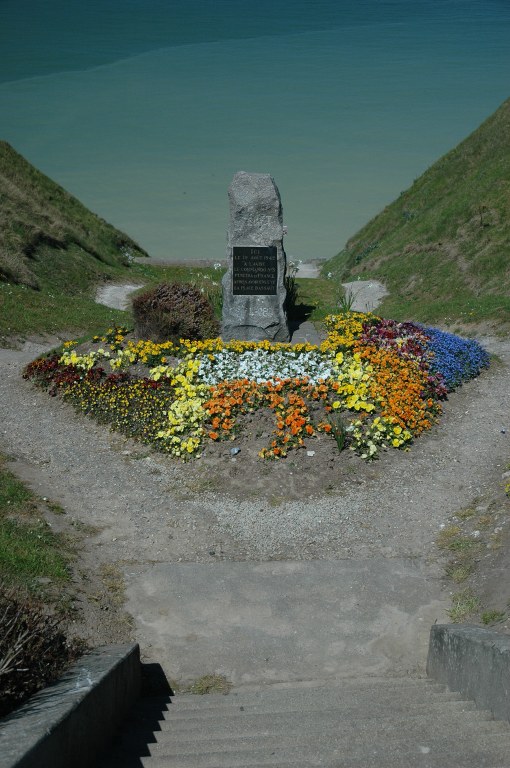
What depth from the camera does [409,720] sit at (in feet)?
19.6

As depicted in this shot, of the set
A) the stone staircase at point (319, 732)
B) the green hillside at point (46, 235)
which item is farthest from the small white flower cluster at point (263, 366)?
the green hillside at point (46, 235)

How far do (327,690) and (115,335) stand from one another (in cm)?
1057

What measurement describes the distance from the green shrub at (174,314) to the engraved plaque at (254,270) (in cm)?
89

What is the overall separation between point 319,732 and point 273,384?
8159 millimetres

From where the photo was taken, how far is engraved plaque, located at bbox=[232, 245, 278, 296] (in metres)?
16.9

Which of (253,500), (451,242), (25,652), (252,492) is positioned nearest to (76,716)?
(25,652)

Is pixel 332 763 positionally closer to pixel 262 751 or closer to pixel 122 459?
pixel 262 751

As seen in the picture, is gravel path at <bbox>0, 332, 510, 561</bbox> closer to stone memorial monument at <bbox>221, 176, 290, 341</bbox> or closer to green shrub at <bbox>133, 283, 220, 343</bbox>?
green shrub at <bbox>133, 283, 220, 343</bbox>

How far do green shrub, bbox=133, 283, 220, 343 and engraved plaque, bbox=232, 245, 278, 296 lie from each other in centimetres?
89

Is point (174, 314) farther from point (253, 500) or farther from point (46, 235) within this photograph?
point (46, 235)

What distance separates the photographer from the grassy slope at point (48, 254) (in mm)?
22656

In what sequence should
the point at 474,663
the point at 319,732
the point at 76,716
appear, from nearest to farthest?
1. the point at 76,716
2. the point at 319,732
3. the point at 474,663

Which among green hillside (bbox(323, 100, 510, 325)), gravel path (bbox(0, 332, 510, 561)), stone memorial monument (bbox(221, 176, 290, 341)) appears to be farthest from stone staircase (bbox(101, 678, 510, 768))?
green hillside (bbox(323, 100, 510, 325))

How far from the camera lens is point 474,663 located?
6602 mm
